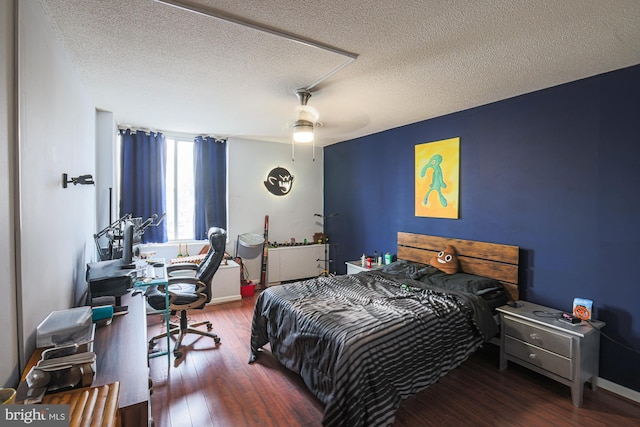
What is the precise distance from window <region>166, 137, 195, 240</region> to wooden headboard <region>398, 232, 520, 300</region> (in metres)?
3.42

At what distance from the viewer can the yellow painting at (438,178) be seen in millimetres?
3619

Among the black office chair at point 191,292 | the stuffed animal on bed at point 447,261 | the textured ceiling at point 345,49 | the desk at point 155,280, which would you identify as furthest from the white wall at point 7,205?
the stuffed animal on bed at point 447,261

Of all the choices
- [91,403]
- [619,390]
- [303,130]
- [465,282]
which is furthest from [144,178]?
[619,390]

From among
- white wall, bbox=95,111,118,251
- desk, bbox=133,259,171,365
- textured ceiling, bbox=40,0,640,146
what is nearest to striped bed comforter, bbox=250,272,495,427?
desk, bbox=133,259,171,365

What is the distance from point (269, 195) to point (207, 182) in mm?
1085

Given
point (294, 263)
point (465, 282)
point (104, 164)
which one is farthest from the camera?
point (294, 263)

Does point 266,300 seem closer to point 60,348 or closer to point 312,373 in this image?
point 312,373

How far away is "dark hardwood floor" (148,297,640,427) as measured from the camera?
85.3 inches

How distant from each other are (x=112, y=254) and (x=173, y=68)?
6.17ft

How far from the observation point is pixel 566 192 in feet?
9.04

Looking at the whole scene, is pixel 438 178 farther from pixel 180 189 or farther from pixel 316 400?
pixel 180 189

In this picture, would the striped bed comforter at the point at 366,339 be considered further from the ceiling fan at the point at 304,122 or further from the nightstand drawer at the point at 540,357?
the ceiling fan at the point at 304,122

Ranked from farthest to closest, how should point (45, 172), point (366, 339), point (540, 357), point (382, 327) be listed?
point (540, 357), point (382, 327), point (366, 339), point (45, 172)

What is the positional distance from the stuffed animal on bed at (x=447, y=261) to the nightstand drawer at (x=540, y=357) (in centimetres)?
87
